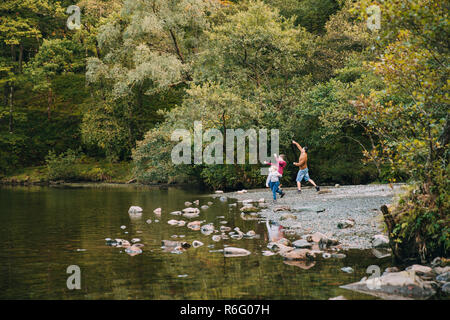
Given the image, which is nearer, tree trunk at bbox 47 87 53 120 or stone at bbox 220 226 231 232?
stone at bbox 220 226 231 232

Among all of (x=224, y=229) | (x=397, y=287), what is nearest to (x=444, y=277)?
(x=397, y=287)

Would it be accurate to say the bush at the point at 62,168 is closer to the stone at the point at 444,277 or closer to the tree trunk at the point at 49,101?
the tree trunk at the point at 49,101

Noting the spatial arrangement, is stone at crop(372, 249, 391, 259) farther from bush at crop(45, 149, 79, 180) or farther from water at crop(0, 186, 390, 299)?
bush at crop(45, 149, 79, 180)

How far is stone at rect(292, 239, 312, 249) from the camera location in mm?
12445

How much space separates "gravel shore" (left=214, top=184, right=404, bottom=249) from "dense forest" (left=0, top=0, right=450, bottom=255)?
1.63m

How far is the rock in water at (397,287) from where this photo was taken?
8305mm

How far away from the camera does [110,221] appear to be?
1884 cm

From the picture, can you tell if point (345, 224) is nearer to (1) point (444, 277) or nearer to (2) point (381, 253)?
(2) point (381, 253)

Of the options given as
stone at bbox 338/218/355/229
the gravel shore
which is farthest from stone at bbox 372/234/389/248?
stone at bbox 338/218/355/229

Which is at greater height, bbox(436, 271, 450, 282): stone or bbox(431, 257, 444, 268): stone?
bbox(431, 257, 444, 268): stone

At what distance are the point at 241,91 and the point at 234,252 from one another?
22.1 meters

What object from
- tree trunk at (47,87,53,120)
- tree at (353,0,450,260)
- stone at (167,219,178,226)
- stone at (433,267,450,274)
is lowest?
stone at (167,219,178,226)

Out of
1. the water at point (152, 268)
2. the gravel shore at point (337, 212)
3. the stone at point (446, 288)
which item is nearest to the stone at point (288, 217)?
the gravel shore at point (337, 212)
